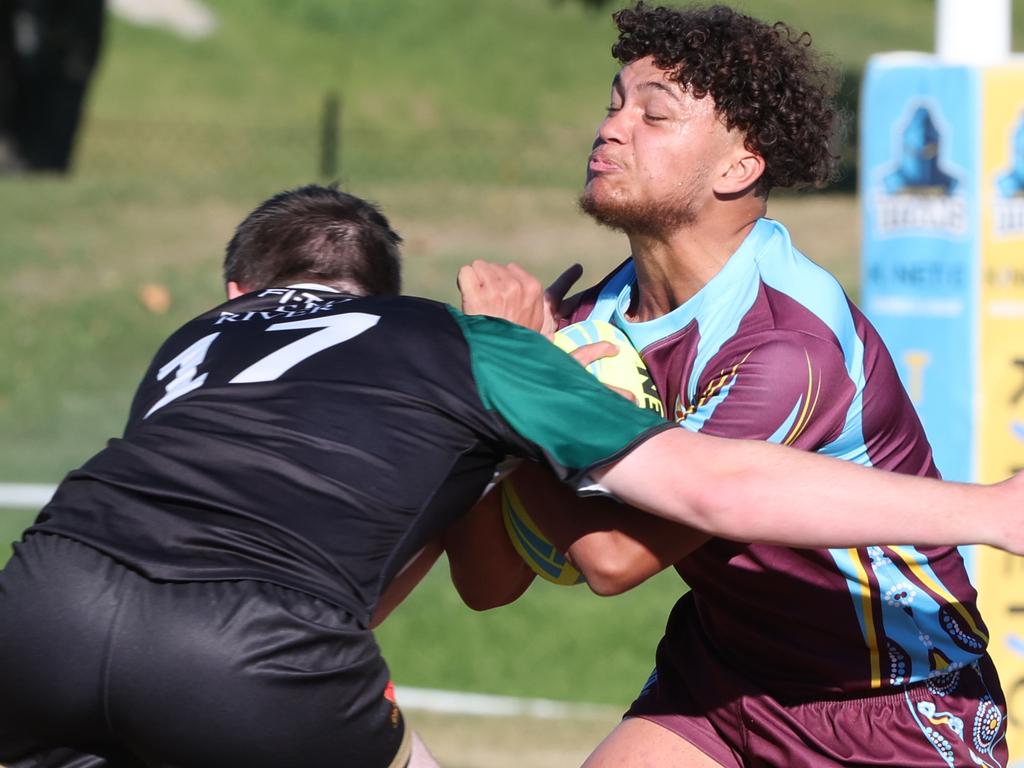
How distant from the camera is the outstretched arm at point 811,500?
2617 millimetres

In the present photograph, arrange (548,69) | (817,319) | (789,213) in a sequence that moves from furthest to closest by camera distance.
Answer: (548,69) → (789,213) → (817,319)

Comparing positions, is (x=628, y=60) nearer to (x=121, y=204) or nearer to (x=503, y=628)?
(x=503, y=628)

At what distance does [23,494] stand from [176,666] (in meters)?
9.06

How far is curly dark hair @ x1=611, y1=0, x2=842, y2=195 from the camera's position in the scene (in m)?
3.46

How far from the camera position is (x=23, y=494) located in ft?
36.5

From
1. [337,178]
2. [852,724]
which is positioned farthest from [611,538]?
[337,178]

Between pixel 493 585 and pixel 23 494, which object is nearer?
pixel 493 585

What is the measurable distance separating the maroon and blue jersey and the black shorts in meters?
0.90

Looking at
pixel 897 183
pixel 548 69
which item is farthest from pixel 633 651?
pixel 548 69

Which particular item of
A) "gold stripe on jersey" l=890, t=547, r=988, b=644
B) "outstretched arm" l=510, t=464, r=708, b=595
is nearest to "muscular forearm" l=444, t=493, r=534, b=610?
"outstretched arm" l=510, t=464, r=708, b=595

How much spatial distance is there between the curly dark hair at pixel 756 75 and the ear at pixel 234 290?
103 centimetres

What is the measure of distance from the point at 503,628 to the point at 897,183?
4.40m

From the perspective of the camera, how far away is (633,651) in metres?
9.05

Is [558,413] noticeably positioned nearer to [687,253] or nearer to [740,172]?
[687,253]
